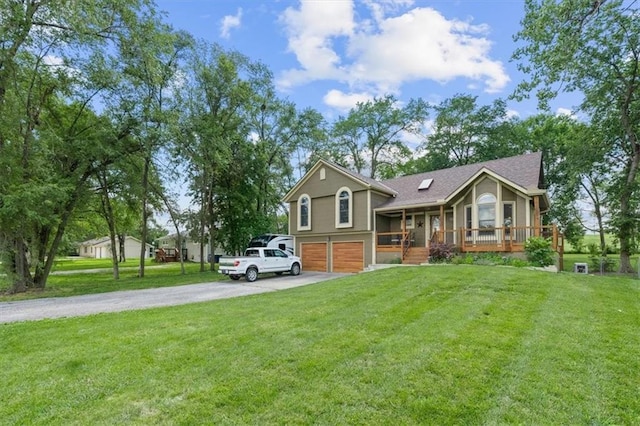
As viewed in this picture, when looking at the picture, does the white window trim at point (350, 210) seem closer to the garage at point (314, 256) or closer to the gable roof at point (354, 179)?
the gable roof at point (354, 179)

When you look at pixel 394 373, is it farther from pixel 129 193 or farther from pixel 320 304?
pixel 129 193

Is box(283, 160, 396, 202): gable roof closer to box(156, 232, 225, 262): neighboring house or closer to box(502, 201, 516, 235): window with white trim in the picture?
box(502, 201, 516, 235): window with white trim

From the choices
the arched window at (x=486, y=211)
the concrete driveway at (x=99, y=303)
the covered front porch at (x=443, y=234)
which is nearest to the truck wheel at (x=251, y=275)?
the concrete driveway at (x=99, y=303)

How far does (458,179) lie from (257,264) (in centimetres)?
1163

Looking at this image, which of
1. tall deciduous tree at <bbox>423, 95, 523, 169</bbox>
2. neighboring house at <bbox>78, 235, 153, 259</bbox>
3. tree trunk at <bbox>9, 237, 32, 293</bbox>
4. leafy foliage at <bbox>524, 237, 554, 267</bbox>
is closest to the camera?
leafy foliage at <bbox>524, 237, 554, 267</bbox>

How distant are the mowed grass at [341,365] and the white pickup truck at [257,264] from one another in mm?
8586

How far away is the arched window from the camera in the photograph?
15.6 metres

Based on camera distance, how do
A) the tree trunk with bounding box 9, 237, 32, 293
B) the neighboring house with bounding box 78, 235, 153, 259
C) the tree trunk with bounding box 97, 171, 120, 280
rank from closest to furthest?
the tree trunk with bounding box 9, 237, 32, 293 → the tree trunk with bounding box 97, 171, 120, 280 → the neighboring house with bounding box 78, 235, 153, 259

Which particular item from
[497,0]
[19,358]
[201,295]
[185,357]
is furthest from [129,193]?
[497,0]

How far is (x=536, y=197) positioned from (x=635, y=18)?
28.6ft

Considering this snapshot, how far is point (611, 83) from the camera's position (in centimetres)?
1711

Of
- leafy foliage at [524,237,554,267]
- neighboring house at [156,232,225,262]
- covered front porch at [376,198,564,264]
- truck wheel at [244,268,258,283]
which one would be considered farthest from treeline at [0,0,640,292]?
neighboring house at [156,232,225,262]

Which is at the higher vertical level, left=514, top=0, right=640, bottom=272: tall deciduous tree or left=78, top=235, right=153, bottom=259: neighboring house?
left=514, top=0, right=640, bottom=272: tall deciduous tree

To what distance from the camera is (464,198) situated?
55.0ft
